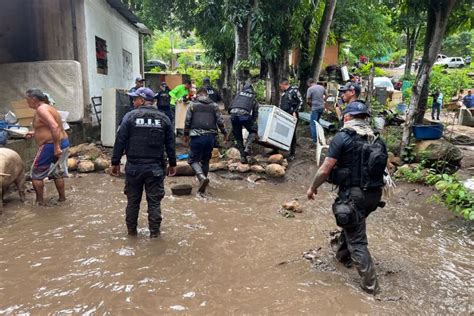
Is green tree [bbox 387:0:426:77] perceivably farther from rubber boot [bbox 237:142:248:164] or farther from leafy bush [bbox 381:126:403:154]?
rubber boot [bbox 237:142:248:164]

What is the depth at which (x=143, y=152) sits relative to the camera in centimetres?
459

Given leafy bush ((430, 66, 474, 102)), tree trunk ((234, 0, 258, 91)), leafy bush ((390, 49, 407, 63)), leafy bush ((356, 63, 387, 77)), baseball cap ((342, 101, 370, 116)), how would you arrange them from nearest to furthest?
baseball cap ((342, 101, 370, 116))
tree trunk ((234, 0, 258, 91))
leafy bush ((430, 66, 474, 102))
leafy bush ((356, 63, 387, 77))
leafy bush ((390, 49, 407, 63))

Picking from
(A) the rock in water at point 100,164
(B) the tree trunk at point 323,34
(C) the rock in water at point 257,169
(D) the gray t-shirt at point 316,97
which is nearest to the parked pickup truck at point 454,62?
(B) the tree trunk at point 323,34

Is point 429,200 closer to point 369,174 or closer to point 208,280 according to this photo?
point 369,174

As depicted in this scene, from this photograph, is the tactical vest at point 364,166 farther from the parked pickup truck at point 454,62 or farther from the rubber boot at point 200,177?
the parked pickup truck at point 454,62

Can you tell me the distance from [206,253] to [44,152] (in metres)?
2.89

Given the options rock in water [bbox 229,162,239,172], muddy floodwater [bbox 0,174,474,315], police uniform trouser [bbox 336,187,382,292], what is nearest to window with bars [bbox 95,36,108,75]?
rock in water [bbox 229,162,239,172]

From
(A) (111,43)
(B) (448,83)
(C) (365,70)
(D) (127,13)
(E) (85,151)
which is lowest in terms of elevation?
(E) (85,151)

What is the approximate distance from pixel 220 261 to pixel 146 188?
125 cm

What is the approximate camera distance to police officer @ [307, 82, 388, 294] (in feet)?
12.0

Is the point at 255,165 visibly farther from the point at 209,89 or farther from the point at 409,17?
the point at 409,17

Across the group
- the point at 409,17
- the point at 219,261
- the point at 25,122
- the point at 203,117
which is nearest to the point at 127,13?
the point at 25,122

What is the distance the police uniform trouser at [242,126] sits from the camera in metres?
7.95

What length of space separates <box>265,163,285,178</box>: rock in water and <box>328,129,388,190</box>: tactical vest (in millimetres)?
4078
